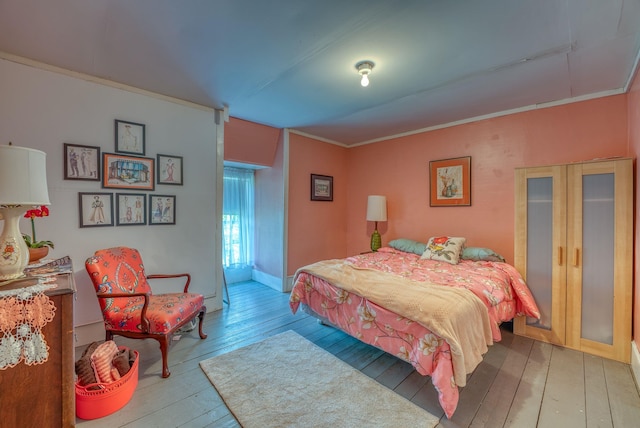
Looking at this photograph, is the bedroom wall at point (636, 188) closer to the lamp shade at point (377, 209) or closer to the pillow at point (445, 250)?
the pillow at point (445, 250)

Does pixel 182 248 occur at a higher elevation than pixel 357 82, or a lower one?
lower

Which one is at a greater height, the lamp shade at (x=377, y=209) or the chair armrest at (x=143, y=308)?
the lamp shade at (x=377, y=209)

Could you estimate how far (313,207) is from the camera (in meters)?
4.54

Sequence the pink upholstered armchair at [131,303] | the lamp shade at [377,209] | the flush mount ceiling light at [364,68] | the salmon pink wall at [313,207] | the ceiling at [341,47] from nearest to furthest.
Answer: the ceiling at [341,47], the pink upholstered armchair at [131,303], the flush mount ceiling light at [364,68], the lamp shade at [377,209], the salmon pink wall at [313,207]

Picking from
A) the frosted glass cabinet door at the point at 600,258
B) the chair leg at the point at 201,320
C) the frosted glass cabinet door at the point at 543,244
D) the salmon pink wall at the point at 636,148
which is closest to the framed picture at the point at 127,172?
the chair leg at the point at 201,320

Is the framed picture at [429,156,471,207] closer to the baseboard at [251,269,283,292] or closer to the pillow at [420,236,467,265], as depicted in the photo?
the pillow at [420,236,467,265]

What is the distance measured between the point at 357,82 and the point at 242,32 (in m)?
1.14

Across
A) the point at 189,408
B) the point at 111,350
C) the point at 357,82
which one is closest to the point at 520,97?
the point at 357,82

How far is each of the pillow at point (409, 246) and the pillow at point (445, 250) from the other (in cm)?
21

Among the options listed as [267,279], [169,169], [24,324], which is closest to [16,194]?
[24,324]

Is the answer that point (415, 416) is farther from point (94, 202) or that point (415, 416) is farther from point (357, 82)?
point (94, 202)

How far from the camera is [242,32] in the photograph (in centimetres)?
183

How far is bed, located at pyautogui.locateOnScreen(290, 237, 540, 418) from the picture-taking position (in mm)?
1684

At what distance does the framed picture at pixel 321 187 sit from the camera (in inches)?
177
